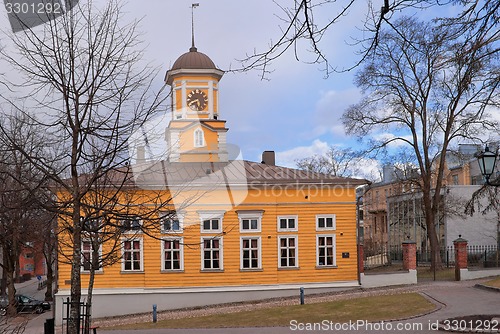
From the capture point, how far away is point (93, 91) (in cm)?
1362

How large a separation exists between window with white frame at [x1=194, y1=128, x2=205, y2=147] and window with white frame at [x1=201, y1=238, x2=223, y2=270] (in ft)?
25.1

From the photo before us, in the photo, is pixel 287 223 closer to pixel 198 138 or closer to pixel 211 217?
pixel 211 217

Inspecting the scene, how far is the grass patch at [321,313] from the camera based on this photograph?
24.3 m

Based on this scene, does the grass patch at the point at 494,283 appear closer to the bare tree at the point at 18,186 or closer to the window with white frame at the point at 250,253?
the window with white frame at the point at 250,253

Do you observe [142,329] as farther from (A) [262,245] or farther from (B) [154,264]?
(A) [262,245]

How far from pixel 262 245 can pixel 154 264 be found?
18.2 feet

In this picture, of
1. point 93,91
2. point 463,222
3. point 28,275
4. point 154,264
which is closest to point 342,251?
point 154,264

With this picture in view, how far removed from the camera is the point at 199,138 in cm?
4028

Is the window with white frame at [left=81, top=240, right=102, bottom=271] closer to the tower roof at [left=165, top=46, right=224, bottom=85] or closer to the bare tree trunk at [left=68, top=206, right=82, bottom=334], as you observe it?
the bare tree trunk at [left=68, top=206, right=82, bottom=334]

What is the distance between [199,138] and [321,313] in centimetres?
1689

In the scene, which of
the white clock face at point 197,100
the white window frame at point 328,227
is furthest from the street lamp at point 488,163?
the white clock face at point 197,100

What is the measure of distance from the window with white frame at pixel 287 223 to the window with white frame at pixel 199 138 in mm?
7945
